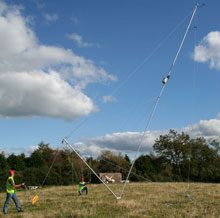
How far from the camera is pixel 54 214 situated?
10703mm

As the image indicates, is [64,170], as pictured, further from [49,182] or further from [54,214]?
[54,214]

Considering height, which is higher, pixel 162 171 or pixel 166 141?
pixel 166 141

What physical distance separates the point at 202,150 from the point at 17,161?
40.6 m

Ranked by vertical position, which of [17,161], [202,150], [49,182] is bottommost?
[49,182]

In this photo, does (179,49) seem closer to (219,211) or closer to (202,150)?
(219,211)

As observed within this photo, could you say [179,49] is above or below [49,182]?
above

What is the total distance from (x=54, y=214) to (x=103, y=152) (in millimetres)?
76684

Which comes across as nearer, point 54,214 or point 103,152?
point 54,214

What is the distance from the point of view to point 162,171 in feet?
197

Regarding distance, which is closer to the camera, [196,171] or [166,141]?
[196,171]

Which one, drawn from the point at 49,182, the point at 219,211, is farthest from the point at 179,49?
the point at 49,182

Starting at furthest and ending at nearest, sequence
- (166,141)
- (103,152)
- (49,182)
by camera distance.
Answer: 1. (103,152)
2. (166,141)
3. (49,182)

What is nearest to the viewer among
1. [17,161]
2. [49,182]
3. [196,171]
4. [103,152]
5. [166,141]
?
[49,182]

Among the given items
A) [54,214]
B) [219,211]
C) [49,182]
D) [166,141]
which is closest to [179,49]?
[219,211]
